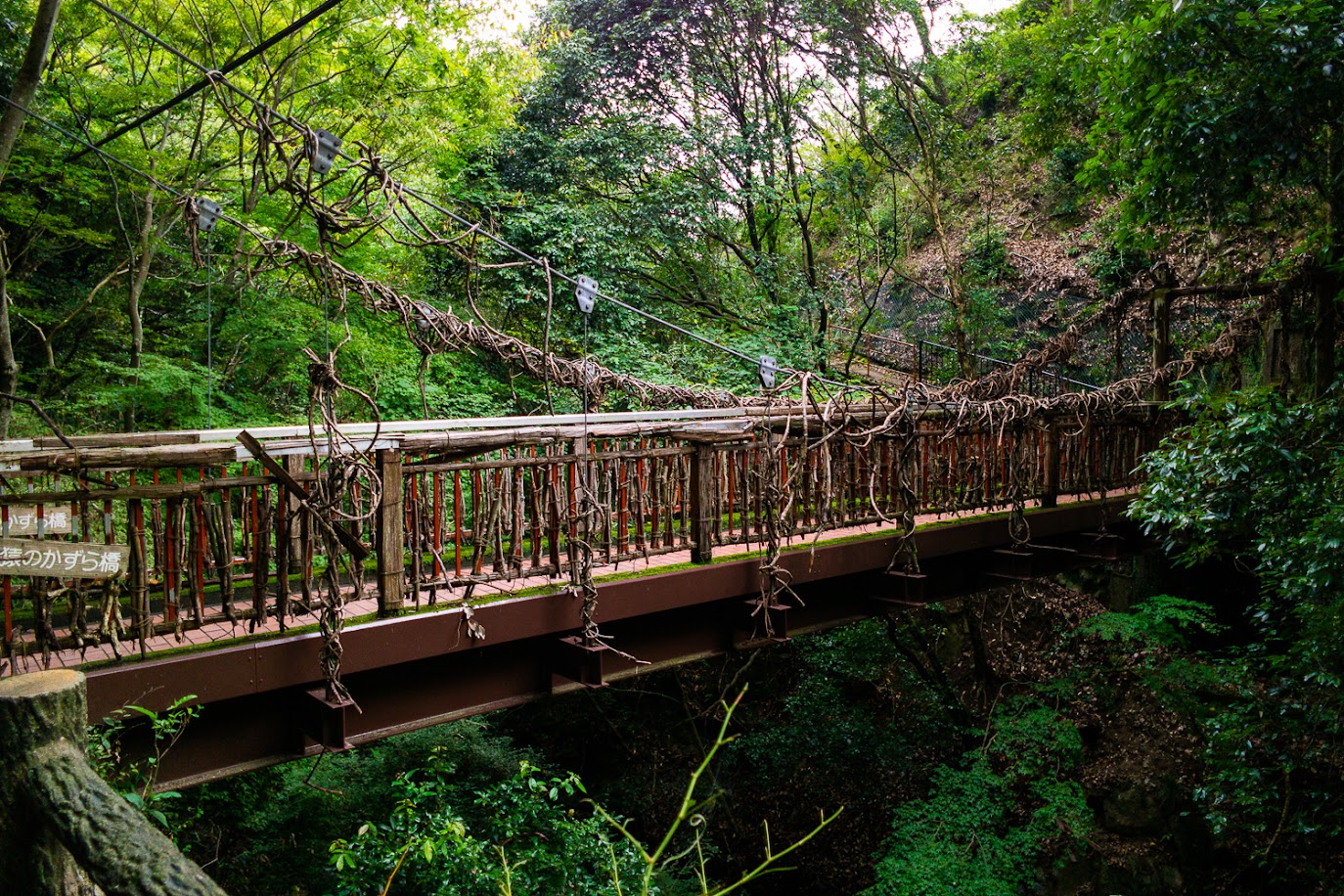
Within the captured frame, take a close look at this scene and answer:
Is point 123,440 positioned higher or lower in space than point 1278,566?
higher

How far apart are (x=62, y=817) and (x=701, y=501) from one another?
432 cm

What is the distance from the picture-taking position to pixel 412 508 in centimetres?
470

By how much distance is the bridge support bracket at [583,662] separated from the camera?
196 inches

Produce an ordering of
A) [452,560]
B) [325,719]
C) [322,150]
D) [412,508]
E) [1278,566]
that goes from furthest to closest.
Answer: [452,560] < [1278,566] < [412,508] < [325,719] < [322,150]

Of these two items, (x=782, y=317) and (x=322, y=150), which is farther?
(x=782, y=317)

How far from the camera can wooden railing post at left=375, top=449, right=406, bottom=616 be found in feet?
14.2

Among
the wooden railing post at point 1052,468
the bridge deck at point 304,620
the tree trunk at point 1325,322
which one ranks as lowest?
the bridge deck at point 304,620

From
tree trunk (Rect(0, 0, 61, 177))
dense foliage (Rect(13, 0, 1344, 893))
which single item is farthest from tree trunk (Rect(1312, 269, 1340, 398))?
tree trunk (Rect(0, 0, 61, 177))

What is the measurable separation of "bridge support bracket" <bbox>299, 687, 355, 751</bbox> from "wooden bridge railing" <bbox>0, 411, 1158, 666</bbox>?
44 centimetres

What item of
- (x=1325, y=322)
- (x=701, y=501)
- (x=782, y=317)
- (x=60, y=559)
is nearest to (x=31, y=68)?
(x=60, y=559)

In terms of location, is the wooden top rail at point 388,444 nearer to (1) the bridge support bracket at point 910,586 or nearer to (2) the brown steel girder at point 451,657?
(2) the brown steel girder at point 451,657

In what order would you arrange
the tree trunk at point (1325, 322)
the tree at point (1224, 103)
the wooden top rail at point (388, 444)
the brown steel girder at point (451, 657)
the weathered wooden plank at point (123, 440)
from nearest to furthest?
Answer: the wooden top rail at point (388, 444), the brown steel girder at point (451, 657), the weathered wooden plank at point (123, 440), the tree at point (1224, 103), the tree trunk at point (1325, 322)

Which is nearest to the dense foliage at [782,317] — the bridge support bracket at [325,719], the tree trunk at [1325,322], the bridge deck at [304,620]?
the tree trunk at [1325,322]

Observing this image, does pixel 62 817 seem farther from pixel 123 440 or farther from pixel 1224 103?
pixel 1224 103
